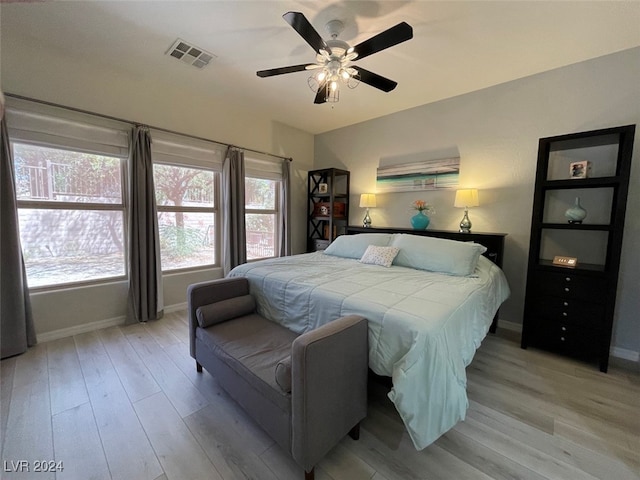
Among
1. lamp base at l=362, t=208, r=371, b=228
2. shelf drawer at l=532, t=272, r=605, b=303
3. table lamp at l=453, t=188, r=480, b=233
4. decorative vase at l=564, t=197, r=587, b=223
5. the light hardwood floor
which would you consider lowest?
the light hardwood floor

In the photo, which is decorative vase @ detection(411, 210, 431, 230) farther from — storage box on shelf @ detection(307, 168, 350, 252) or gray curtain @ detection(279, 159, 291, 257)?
gray curtain @ detection(279, 159, 291, 257)

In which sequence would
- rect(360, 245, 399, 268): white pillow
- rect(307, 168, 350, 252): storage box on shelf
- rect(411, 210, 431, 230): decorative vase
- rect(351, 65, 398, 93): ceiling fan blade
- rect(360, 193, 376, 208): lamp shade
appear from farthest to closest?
1. rect(307, 168, 350, 252): storage box on shelf
2. rect(360, 193, 376, 208): lamp shade
3. rect(411, 210, 431, 230): decorative vase
4. rect(360, 245, 399, 268): white pillow
5. rect(351, 65, 398, 93): ceiling fan blade

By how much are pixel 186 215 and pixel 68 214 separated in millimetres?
1141

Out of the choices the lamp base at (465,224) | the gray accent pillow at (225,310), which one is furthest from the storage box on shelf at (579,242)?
the gray accent pillow at (225,310)

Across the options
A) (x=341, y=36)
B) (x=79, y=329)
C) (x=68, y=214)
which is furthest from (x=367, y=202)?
(x=79, y=329)

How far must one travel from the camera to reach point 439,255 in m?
2.54

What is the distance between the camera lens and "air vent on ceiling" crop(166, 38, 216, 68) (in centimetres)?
234

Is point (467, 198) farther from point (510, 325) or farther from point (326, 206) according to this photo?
point (326, 206)

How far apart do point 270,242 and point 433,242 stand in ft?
8.80

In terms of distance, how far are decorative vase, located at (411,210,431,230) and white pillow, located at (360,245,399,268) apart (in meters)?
0.81

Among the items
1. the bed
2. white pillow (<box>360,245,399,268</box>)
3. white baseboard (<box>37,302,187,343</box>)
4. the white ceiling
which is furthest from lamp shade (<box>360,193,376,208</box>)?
white baseboard (<box>37,302,187,343</box>)

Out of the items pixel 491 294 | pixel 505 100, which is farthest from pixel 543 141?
pixel 491 294

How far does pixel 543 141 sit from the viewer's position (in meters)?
2.38

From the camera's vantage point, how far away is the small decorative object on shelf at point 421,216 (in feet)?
11.2
